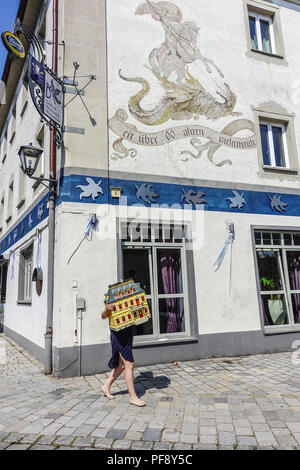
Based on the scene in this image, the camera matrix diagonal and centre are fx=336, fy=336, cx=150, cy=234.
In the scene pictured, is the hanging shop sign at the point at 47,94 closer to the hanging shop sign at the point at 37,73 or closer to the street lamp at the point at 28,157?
the hanging shop sign at the point at 37,73

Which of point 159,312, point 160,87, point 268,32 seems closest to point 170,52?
point 160,87

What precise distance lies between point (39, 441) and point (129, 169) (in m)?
4.96

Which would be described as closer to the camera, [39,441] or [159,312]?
[39,441]

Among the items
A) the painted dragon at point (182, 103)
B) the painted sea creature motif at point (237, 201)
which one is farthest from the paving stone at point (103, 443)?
the painted dragon at point (182, 103)

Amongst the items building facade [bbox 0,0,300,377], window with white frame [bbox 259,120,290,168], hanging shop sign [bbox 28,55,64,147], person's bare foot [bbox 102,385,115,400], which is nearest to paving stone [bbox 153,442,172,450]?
person's bare foot [bbox 102,385,115,400]

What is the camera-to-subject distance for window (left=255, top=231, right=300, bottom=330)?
7.69 meters

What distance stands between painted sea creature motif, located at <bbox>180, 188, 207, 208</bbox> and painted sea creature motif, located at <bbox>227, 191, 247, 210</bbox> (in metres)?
0.68

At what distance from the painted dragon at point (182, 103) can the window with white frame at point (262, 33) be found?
228 cm

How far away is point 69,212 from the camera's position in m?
6.20

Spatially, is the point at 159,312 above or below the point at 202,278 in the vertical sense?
below

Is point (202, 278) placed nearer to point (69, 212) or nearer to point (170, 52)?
point (69, 212)

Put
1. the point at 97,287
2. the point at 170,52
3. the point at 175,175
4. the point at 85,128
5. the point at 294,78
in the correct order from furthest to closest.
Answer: the point at 294,78 < the point at 170,52 < the point at 175,175 < the point at 85,128 < the point at 97,287

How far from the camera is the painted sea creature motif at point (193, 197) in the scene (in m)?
7.21

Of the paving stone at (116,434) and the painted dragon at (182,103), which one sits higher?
the painted dragon at (182,103)
